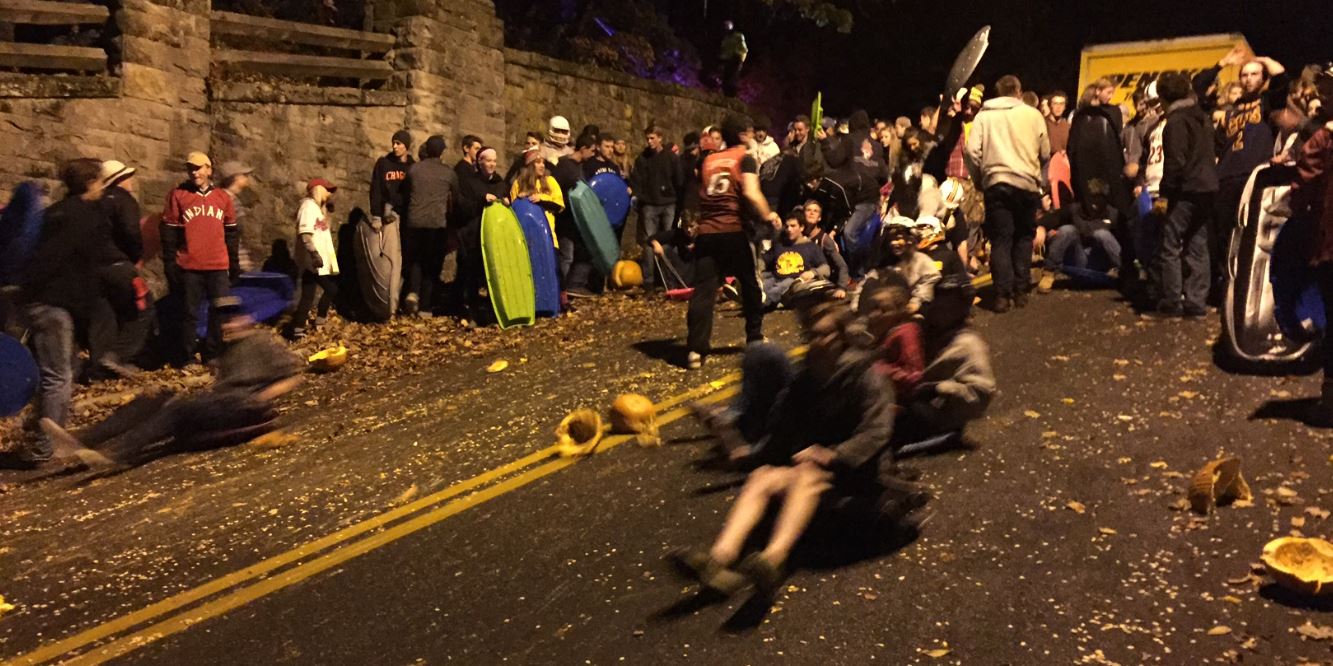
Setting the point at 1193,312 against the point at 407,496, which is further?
the point at 1193,312

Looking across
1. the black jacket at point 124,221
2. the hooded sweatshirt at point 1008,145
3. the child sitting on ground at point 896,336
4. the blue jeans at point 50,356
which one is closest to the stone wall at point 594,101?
the black jacket at point 124,221

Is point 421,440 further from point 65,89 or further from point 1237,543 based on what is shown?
point 65,89

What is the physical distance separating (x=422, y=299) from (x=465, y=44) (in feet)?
12.7

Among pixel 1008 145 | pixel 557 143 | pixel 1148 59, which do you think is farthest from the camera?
pixel 1148 59

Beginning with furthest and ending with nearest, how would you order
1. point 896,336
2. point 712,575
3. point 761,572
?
point 896,336 < point 712,575 < point 761,572

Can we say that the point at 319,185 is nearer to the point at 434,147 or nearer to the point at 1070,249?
the point at 434,147

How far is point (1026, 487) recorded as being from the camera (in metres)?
5.72

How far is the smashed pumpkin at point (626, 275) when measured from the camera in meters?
13.1

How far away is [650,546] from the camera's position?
5285 millimetres

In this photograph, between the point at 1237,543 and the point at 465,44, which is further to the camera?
the point at 465,44

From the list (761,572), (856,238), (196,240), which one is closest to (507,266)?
(196,240)

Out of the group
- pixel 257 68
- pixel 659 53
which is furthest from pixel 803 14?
pixel 257 68

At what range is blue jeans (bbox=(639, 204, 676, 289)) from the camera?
43.1ft

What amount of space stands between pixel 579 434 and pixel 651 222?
22.0 feet
